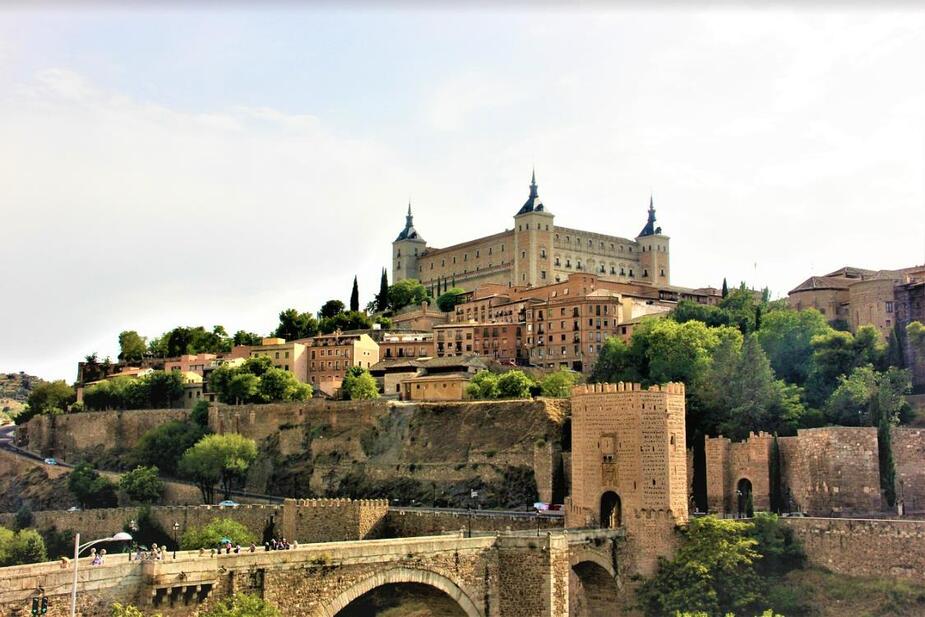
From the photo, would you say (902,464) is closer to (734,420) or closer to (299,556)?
(734,420)

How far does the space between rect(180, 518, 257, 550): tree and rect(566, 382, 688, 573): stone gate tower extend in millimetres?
19245

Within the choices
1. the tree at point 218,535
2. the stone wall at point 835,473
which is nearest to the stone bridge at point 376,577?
the stone wall at point 835,473

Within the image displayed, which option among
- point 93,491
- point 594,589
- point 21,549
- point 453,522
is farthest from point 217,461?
point 594,589

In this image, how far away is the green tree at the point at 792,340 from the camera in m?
69.2

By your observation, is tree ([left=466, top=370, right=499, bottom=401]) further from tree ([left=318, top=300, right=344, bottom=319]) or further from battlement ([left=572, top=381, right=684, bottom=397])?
tree ([left=318, top=300, right=344, bottom=319])

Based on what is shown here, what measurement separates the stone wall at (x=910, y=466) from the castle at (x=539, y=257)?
71905 mm

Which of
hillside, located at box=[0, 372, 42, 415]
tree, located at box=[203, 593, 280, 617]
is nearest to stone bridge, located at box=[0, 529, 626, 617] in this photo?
tree, located at box=[203, 593, 280, 617]

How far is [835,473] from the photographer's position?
52719mm

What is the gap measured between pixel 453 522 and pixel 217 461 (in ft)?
91.2

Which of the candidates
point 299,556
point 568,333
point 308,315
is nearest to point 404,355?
point 568,333

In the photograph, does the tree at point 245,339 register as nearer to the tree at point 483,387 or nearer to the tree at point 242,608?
the tree at point 483,387

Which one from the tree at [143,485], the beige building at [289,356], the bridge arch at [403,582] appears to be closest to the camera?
the bridge arch at [403,582]

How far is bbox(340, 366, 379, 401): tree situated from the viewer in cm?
8619

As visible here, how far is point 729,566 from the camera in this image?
156ft
